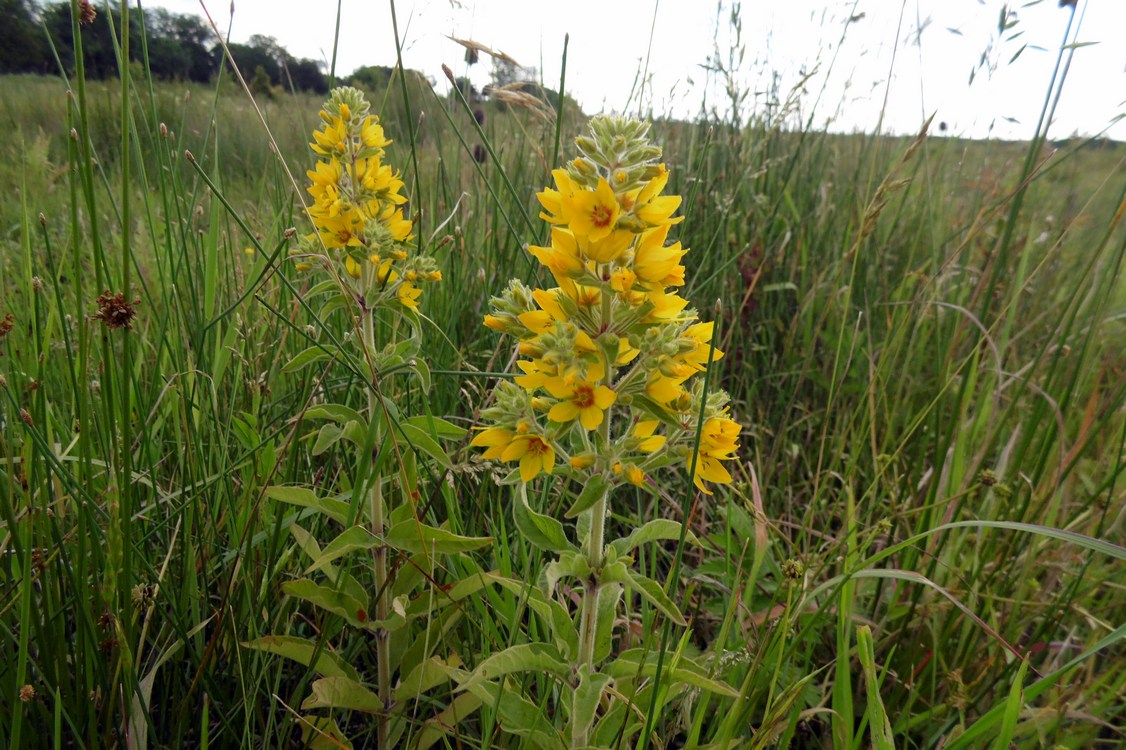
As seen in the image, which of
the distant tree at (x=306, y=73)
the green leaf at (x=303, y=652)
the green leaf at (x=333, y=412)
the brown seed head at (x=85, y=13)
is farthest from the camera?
the distant tree at (x=306, y=73)

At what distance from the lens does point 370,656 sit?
1870mm

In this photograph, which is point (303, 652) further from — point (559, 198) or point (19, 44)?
point (19, 44)

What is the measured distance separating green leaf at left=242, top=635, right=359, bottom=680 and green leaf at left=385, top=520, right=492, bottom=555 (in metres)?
0.25

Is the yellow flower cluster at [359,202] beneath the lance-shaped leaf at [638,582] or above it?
above

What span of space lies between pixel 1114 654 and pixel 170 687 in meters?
2.31

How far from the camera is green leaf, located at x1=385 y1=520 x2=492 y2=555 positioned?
4.42 feet

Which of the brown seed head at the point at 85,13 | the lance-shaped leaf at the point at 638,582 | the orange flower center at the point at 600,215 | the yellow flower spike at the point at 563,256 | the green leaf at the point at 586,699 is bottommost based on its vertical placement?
the green leaf at the point at 586,699

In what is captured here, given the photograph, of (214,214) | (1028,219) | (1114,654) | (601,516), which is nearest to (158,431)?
(214,214)

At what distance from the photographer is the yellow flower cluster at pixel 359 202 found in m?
1.63

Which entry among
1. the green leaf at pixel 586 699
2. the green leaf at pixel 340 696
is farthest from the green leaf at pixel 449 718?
the green leaf at pixel 586 699

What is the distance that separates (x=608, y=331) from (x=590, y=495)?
284 mm

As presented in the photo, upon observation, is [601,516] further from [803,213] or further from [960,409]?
[803,213]

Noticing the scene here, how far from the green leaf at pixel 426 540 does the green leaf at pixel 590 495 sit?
28 centimetres

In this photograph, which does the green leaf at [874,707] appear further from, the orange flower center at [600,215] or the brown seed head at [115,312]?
the brown seed head at [115,312]
